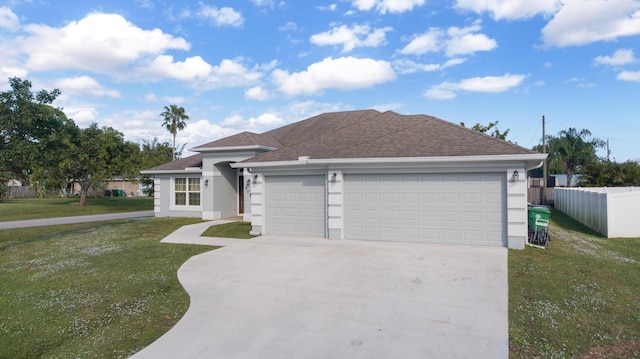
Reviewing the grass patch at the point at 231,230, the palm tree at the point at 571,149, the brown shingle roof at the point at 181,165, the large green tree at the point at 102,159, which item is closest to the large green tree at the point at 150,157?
the large green tree at the point at 102,159

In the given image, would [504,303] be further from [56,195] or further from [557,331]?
[56,195]

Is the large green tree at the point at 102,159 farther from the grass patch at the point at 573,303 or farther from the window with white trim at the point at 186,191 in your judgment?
the grass patch at the point at 573,303

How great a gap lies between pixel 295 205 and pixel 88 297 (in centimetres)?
708

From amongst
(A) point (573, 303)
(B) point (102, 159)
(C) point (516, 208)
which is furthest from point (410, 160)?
(B) point (102, 159)

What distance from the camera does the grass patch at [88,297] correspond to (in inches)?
208

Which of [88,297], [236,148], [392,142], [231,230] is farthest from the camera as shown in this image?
[236,148]

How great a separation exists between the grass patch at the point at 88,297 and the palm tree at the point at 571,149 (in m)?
45.6

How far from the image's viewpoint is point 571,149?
44750 millimetres

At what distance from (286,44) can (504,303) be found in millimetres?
16246

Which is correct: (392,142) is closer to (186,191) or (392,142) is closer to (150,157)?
(186,191)

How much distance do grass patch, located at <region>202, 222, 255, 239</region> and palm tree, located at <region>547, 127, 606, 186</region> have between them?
4029 centimetres

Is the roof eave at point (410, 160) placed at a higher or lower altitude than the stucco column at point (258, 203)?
higher

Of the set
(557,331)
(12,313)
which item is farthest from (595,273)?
(12,313)

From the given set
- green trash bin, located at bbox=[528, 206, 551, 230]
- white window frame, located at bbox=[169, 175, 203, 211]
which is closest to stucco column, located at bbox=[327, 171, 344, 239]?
green trash bin, located at bbox=[528, 206, 551, 230]
